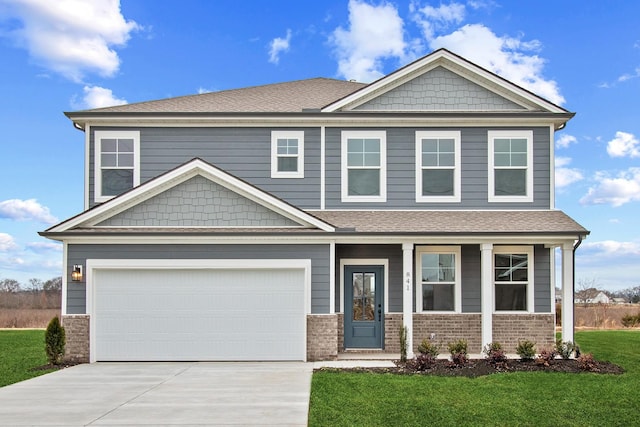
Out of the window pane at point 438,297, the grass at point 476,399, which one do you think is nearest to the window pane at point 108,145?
the grass at point 476,399

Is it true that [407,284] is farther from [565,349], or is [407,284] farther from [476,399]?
[476,399]

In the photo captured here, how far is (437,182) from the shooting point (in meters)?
16.1

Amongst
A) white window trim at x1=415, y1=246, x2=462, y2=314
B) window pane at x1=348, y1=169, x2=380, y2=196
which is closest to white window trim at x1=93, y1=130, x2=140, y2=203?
window pane at x1=348, y1=169, x2=380, y2=196

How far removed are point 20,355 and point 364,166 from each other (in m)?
10.2

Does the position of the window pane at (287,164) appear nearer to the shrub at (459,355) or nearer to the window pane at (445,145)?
the window pane at (445,145)

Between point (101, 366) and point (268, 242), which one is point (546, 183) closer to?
point (268, 242)

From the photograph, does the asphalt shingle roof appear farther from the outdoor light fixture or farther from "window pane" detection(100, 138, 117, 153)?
the outdoor light fixture

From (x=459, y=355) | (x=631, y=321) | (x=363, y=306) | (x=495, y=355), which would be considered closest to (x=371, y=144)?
(x=363, y=306)

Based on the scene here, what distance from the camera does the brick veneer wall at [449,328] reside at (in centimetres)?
1559

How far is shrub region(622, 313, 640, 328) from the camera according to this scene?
2560 cm

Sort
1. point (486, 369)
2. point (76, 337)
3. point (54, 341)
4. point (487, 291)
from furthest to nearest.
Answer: point (487, 291) → point (76, 337) → point (54, 341) → point (486, 369)

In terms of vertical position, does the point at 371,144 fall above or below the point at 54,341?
above

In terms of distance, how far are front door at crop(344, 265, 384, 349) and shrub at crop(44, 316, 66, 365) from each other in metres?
6.63

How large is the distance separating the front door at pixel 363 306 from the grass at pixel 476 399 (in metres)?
3.29
